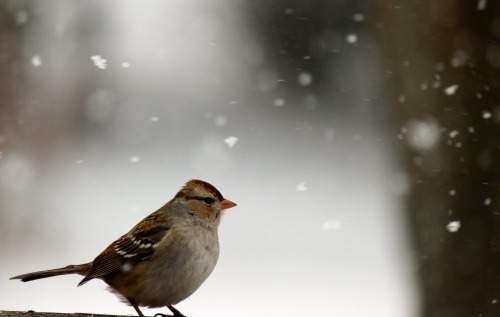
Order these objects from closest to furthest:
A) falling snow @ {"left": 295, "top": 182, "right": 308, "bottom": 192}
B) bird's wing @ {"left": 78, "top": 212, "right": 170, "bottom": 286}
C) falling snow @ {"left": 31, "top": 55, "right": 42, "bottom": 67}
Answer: bird's wing @ {"left": 78, "top": 212, "right": 170, "bottom": 286}
falling snow @ {"left": 295, "top": 182, "right": 308, "bottom": 192}
falling snow @ {"left": 31, "top": 55, "right": 42, "bottom": 67}

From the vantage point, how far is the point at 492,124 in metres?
5.38

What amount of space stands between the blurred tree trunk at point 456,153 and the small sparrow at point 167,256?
1.99 m

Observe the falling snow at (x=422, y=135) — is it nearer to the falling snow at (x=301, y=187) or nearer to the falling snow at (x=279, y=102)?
the falling snow at (x=301, y=187)

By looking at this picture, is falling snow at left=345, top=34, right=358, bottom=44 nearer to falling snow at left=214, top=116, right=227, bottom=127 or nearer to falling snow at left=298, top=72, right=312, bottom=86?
falling snow at left=298, top=72, right=312, bottom=86

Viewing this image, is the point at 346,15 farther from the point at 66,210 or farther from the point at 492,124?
the point at 492,124

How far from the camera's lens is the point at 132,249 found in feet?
12.6

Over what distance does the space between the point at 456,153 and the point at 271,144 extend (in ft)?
17.9

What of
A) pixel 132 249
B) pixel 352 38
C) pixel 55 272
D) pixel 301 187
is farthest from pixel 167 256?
pixel 352 38

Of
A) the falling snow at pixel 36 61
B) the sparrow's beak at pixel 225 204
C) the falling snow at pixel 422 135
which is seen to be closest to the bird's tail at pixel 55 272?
the sparrow's beak at pixel 225 204

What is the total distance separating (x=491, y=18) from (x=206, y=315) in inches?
110

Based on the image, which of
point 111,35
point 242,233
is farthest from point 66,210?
point 111,35

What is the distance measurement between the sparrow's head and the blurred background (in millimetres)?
1420

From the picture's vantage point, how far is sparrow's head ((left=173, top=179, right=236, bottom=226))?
12.9 feet

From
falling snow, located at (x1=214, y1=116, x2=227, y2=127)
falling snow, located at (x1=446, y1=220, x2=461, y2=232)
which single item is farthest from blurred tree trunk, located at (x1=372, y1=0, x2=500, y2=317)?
falling snow, located at (x1=214, y1=116, x2=227, y2=127)
